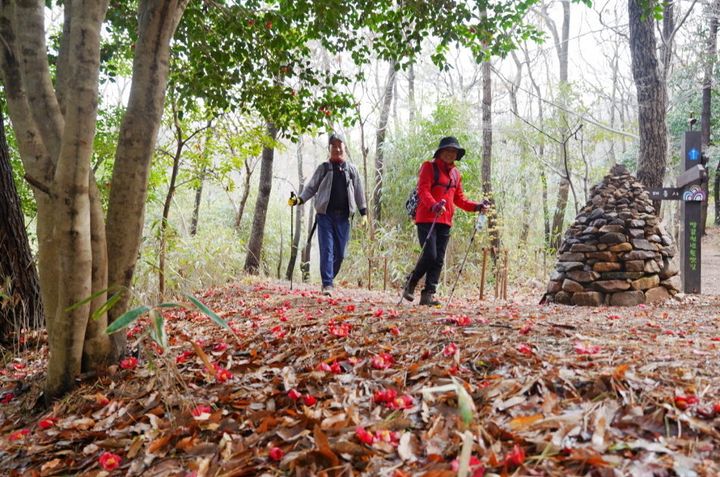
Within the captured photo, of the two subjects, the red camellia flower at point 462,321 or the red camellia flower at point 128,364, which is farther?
the red camellia flower at point 462,321

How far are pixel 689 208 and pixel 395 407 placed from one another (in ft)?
18.9

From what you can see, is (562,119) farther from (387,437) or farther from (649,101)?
(387,437)

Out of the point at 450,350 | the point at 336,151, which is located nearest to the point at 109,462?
the point at 450,350

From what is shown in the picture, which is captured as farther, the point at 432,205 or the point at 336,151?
the point at 336,151

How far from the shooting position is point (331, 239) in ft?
17.8

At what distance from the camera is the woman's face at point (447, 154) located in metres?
4.28

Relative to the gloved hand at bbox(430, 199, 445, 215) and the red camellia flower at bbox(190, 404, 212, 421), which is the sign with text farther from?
the red camellia flower at bbox(190, 404, 212, 421)

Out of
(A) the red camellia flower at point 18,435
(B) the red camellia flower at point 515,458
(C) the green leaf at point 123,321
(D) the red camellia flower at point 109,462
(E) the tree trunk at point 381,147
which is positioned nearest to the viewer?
(B) the red camellia flower at point 515,458

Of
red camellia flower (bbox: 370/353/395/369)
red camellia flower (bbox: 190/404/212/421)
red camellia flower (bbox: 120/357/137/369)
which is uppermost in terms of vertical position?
red camellia flower (bbox: 370/353/395/369)

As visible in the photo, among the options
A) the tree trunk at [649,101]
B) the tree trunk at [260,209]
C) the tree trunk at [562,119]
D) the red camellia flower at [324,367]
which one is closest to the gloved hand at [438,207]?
the red camellia flower at [324,367]

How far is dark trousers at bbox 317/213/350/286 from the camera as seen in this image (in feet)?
17.7

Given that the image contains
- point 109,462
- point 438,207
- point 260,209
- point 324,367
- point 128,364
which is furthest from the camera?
point 260,209

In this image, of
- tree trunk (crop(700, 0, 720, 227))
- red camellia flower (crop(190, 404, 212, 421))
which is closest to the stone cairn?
red camellia flower (crop(190, 404, 212, 421))

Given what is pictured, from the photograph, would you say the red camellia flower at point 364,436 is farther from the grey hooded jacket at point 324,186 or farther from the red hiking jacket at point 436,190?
the grey hooded jacket at point 324,186
